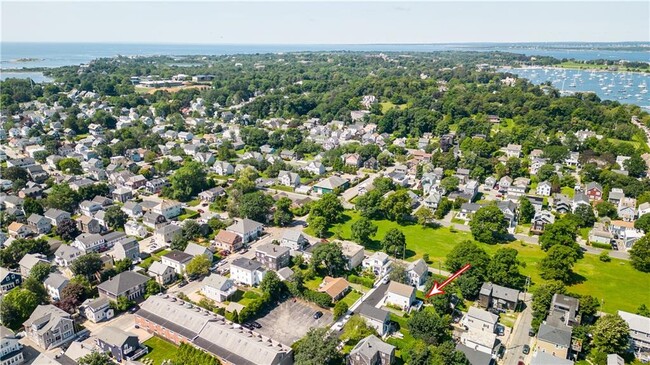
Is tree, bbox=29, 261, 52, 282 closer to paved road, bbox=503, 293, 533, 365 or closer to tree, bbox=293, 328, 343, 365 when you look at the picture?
tree, bbox=293, 328, 343, 365

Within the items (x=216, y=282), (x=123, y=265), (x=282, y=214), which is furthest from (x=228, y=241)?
(x=123, y=265)

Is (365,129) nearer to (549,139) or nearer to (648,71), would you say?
(549,139)

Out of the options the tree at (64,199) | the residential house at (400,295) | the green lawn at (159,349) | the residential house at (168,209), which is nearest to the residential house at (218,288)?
the green lawn at (159,349)

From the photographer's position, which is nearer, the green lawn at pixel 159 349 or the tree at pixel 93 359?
the tree at pixel 93 359

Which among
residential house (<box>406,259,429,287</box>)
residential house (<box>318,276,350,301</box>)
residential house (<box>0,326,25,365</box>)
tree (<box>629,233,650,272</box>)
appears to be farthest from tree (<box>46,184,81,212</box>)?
tree (<box>629,233,650,272</box>)

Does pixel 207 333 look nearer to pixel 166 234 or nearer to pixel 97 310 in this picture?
pixel 97 310

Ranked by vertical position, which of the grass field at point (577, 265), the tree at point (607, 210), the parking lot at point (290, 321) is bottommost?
the parking lot at point (290, 321)

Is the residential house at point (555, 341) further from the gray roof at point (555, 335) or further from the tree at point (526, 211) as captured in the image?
the tree at point (526, 211)

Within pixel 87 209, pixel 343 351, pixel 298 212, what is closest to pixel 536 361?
pixel 343 351
